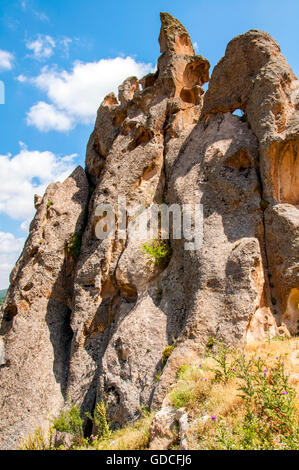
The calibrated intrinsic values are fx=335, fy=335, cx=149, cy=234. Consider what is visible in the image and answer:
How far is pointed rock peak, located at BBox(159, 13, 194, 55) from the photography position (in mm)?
17484

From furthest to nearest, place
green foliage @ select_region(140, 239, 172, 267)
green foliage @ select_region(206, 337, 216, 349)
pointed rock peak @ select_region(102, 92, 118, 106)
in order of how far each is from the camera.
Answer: pointed rock peak @ select_region(102, 92, 118, 106)
green foliage @ select_region(140, 239, 172, 267)
green foliage @ select_region(206, 337, 216, 349)

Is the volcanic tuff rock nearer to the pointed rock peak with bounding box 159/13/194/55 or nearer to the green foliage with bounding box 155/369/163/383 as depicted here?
the green foliage with bounding box 155/369/163/383

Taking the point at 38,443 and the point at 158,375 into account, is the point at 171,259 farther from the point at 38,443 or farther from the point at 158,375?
the point at 38,443

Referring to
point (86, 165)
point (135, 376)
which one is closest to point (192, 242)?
point (135, 376)

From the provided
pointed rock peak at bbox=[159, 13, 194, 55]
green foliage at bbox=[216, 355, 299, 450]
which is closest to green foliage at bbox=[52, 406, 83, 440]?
green foliage at bbox=[216, 355, 299, 450]

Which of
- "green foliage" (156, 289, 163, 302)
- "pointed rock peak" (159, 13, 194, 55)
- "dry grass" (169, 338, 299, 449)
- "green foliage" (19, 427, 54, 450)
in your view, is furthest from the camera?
"pointed rock peak" (159, 13, 194, 55)

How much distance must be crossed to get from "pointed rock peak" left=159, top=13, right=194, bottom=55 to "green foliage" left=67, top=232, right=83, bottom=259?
1074cm

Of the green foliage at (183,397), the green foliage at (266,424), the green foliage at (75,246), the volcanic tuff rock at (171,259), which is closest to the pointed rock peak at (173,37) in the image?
the volcanic tuff rock at (171,259)

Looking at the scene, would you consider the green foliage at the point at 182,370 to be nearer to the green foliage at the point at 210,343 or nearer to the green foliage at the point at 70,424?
the green foliage at the point at 210,343

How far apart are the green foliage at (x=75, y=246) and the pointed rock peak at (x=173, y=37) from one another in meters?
10.7

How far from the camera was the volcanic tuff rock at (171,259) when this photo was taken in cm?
920

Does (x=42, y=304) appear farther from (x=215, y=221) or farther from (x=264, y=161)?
(x=264, y=161)

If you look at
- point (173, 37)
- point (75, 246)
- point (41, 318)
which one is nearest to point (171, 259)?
point (75, 246)
